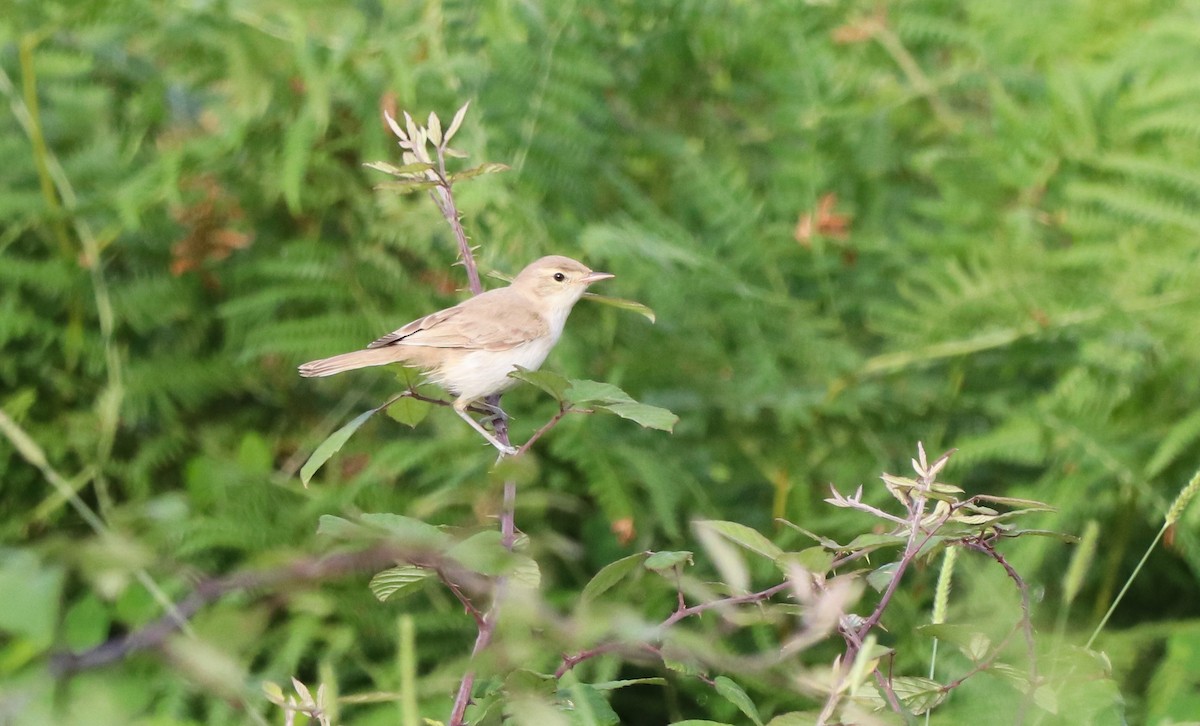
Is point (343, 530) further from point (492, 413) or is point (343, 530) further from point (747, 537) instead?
point (492, 413)

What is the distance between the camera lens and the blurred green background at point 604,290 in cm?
306

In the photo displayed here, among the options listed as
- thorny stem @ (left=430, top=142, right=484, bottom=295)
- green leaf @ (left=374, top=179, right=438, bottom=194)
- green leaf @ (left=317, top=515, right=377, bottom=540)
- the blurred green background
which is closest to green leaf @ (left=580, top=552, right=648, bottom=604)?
green leaf @ (left=317, top=515, right=377, bottom=540)

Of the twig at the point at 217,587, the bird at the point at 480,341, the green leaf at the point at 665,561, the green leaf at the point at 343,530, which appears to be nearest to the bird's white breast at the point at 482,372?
the bird at the point at 480,341

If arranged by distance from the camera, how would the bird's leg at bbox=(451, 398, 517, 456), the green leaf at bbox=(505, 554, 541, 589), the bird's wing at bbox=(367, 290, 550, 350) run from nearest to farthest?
the green leaf at bbox=(505, 554, 541, 589), the bird's leg at bbox=(451, 398, 517, 456), the bird's wing at bbox=(367, 290, 550, 350)

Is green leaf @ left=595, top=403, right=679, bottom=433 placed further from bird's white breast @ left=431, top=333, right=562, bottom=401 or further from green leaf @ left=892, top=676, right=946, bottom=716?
bird's white breast @ left=431, top=333, right=562, bottom=401

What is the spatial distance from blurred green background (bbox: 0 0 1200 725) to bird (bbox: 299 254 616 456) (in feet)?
1.43

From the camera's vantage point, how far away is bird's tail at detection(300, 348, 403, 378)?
6.42ft

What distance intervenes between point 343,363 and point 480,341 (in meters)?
0.29

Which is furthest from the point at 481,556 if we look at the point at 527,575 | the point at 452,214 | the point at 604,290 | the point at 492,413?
the point at 604,290

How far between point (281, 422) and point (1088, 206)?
240 centimetres

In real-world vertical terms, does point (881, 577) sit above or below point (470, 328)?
above

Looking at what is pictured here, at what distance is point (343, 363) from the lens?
203 centimetres

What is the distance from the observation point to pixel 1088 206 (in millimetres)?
3631

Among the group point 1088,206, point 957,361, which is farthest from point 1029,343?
point 1088,206
